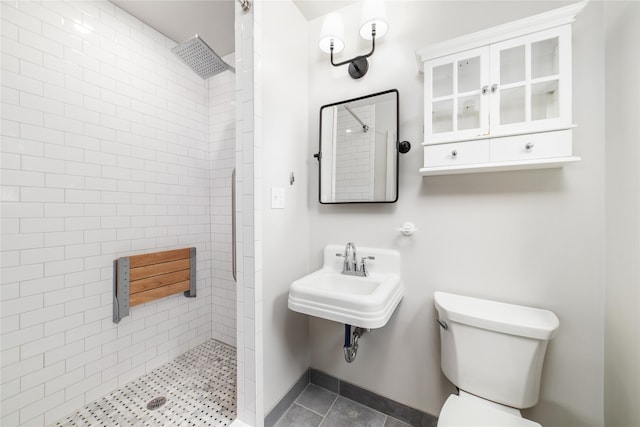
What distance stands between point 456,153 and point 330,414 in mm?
1524

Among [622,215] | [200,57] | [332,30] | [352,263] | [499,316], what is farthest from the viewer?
[200,57]

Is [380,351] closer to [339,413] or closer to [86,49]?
[339,413]

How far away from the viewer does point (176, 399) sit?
4.75ft

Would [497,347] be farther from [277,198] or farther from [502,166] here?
[277,198]

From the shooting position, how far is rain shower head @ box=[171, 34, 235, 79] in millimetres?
1388

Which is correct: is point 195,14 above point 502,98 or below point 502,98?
above

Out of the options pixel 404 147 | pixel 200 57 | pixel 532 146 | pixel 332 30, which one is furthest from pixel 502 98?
pixel 200 57

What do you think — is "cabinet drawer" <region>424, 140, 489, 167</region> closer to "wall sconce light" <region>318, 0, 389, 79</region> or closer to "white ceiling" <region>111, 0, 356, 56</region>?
"wall sconce light" <region>318, 0, 389, 79</region>

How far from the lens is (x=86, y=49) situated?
142 centimetres

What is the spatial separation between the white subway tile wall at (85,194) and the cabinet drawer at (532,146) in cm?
186

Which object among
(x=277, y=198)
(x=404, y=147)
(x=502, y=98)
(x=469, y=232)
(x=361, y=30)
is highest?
(x=361, y=30)

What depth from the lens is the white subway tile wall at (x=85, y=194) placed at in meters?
1.18

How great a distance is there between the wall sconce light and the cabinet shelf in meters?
0.73

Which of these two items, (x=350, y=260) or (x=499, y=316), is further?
(x=350, y=260)
